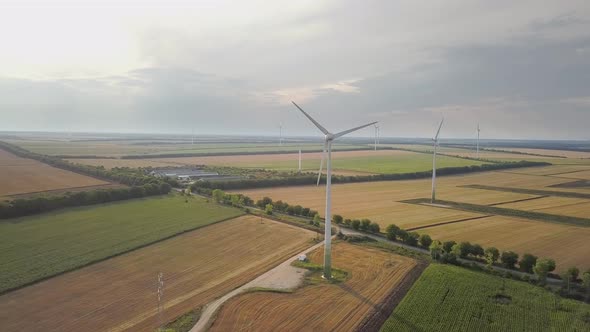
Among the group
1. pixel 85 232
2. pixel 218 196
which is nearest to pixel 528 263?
pixel 85 232

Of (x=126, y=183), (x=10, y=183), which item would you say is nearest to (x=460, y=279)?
(x=126, y=183)

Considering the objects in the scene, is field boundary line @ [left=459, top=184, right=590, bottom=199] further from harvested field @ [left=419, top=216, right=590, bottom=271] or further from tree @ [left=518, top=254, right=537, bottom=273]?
tree @ [left=518, top=254, right=537, bottom=273]

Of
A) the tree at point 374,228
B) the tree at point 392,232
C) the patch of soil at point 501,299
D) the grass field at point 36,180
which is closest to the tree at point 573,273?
the patch of soil at point 501,299

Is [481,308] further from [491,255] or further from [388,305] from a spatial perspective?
[491,255]

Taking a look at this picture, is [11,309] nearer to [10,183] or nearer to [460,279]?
[460,279]

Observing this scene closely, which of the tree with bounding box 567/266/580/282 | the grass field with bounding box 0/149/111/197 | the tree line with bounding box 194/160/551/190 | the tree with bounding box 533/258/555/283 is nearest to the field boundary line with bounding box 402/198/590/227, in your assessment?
the tree with bounding box 567/266/580/282

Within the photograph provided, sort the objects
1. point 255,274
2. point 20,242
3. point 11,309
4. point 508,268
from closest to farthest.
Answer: point 11,309 < point 255,274 < point 508,268 < point 20,242
